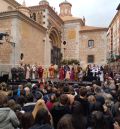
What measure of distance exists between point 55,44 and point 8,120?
3625 cm

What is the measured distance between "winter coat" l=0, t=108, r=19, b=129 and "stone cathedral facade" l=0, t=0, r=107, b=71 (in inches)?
746

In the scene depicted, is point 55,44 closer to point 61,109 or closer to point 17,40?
point 17,40

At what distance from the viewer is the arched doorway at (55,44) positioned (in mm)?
38641

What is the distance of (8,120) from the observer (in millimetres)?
4992

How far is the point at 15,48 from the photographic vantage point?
78.9 feet

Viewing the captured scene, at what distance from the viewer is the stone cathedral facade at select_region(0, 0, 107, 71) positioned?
960 inches

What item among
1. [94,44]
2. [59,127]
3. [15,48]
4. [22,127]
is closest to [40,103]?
[22,127]

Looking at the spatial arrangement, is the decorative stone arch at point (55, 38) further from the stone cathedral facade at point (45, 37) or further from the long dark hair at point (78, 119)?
the long dark hair at point (78, 119)

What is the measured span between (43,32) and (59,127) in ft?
85.7

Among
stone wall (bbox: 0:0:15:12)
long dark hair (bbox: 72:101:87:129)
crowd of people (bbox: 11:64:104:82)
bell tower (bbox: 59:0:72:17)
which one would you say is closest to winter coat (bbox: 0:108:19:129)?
long dark hair (bbox: 72:101:87:129)

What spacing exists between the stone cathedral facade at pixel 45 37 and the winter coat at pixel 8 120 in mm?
18960

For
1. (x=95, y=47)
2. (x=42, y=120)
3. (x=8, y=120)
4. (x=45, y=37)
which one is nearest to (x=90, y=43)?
(x=95, y=47)

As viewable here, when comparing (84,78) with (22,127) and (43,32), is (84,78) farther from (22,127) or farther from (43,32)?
(22,127)

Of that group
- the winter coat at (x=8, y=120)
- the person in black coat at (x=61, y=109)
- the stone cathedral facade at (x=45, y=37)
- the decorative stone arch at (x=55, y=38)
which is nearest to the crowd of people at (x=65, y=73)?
the stone cathedral facade at (x=45, y=37)
